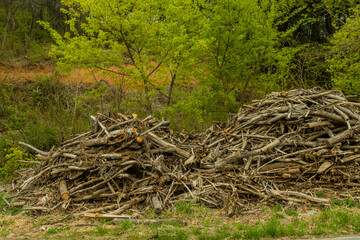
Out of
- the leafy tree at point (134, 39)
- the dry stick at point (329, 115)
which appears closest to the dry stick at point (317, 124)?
the dry stick at point (329, 115)

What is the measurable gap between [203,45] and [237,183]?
6853 mm

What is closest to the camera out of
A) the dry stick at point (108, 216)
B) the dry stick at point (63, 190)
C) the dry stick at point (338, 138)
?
the dry stick at point (108, 216)

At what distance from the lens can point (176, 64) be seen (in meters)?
13.5

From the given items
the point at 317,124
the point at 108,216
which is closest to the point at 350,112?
the point at 317,124

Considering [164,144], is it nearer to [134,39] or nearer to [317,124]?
[317,124]

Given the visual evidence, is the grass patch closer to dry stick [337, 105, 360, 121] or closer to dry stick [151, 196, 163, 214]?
dry stick [151, 196, 163, 214]

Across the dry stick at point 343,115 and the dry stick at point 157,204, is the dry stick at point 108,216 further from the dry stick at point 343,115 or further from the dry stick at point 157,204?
the dry stick at point 343,115

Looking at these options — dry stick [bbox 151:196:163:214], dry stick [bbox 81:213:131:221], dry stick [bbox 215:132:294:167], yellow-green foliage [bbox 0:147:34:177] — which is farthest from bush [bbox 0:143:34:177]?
dry stick [bbox 215:132:294:167]

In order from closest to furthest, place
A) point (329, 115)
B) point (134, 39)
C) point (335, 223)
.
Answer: point (335, 223), point (329, 115), point (134, 39)

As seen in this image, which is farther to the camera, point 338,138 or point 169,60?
point 169,60

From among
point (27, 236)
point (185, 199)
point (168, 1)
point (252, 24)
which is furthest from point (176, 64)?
point (27, 236)

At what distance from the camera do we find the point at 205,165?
855 centimetres

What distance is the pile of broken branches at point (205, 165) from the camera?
23.6ft

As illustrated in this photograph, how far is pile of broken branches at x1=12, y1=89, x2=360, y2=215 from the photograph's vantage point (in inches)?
283
